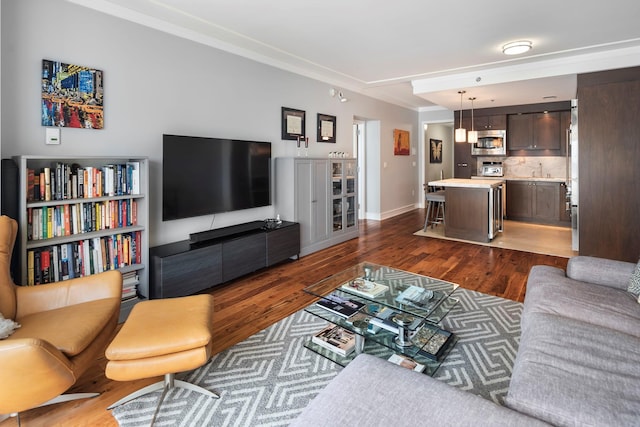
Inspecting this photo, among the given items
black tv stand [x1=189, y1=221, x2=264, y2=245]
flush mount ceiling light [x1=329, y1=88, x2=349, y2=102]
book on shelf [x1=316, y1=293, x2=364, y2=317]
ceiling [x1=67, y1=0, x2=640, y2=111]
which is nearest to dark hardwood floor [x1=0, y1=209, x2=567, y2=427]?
black tv stand [x1=189, y1=221, x2=264, y2=245]

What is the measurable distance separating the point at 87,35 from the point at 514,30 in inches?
157

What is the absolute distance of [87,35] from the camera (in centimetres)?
288

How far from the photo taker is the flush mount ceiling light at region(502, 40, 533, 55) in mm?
3968

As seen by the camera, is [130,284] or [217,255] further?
[217,255]

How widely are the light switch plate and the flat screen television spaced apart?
30.9 inches

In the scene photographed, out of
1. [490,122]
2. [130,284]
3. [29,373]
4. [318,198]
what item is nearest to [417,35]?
[318,198]

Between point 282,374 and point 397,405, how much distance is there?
1.14m

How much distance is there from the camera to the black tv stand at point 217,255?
10.1 feet

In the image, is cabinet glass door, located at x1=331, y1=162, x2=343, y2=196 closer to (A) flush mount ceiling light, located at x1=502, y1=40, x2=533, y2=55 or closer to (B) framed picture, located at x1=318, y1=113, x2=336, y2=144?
(B) framed picture, located at x1=318, y1=113, x2=336, y2=144

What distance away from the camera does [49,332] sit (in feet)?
6.02

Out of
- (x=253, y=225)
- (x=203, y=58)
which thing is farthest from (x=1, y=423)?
(x=203, y=58)

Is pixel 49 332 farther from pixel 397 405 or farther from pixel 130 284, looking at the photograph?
pixel 397 405

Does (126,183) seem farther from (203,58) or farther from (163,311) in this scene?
(203,58)

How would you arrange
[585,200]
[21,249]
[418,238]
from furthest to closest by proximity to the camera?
[418,238] < [585,200] < [21,249]
